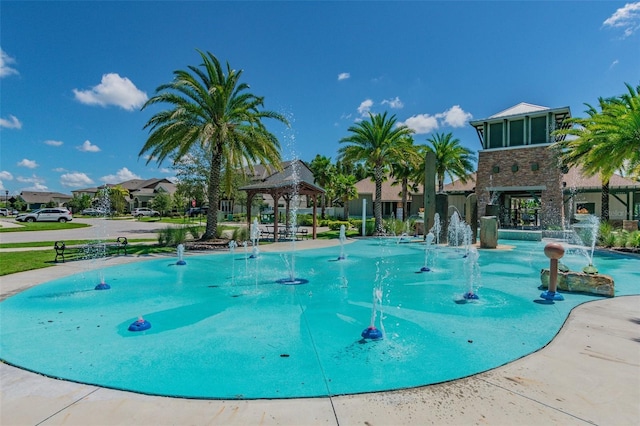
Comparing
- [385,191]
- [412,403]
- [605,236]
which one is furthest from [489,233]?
[385,191]

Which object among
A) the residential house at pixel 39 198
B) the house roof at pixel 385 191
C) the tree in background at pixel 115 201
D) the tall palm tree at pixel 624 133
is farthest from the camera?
the residential house at pixel 39 198

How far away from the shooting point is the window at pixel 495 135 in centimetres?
3347

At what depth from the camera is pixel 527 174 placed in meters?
31.7

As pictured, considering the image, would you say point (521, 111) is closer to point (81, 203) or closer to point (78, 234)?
point (78, 234)

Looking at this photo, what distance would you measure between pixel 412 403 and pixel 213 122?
17943mm

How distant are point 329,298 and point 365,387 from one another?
4.74 metres

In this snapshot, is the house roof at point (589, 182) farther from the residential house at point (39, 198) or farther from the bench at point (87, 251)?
the residential house at point (39, 198)

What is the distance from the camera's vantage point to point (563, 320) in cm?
657

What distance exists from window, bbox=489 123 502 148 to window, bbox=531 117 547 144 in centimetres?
266

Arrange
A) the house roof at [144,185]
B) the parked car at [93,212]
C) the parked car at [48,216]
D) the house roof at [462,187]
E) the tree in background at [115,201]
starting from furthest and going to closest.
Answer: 1. the house roof at [144,185]
2. the tree in background at [115,201]
3. the parked car at [93,212]
4. the house roof at [462,187]
5. the parked car at [48,216]

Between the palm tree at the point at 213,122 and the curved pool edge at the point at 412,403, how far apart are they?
14434 mm

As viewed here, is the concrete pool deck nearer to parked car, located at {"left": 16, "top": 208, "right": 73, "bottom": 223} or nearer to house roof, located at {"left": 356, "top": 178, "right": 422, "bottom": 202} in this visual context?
house roof, located at {"left": 356, "top": 178, "right": 422, "bottom": 202}

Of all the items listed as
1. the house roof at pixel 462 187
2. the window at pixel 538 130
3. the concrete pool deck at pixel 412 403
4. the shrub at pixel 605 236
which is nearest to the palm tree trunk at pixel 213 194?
the concrete pool deck at pixel 412 403

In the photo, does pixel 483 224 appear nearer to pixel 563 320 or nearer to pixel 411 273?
pixel 411 273
